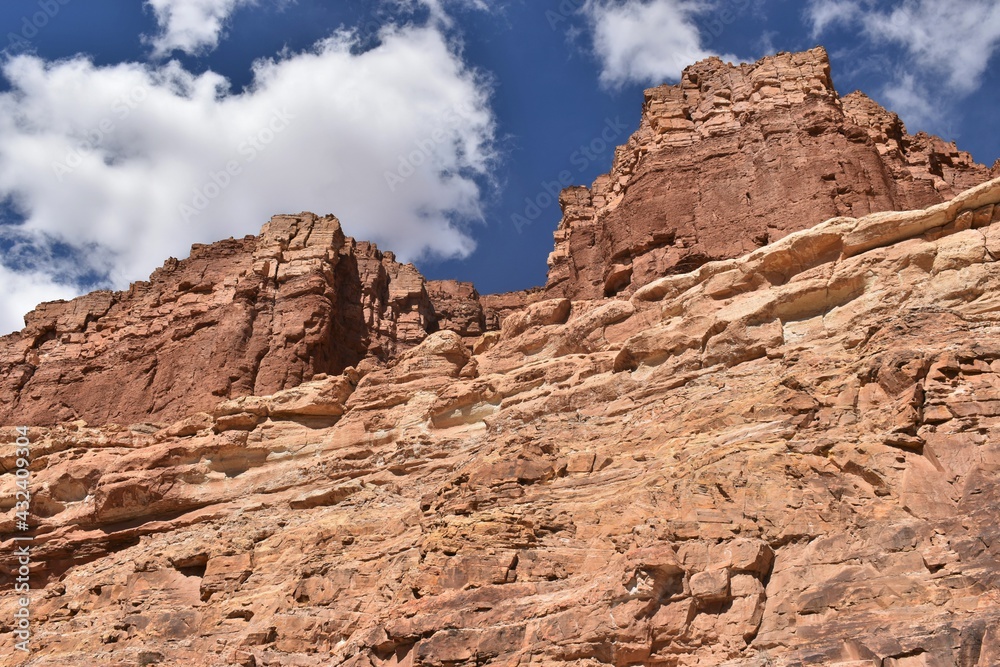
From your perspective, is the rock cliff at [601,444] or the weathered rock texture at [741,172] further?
the weathered rock texture at [741,172]

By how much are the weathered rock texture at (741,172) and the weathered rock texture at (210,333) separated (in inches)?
348

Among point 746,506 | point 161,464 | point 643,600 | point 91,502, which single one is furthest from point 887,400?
point 91,502

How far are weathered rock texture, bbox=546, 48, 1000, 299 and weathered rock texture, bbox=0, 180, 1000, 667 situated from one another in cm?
430

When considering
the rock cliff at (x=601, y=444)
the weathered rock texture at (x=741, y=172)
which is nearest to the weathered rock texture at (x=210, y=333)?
the rock cliff at (x=601, y=444)

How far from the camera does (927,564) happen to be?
12141mm

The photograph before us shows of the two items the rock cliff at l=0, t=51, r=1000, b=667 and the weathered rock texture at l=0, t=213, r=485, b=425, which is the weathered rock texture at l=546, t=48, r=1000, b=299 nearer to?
the rock cliff at l=0, t=51, r=1000, b=667

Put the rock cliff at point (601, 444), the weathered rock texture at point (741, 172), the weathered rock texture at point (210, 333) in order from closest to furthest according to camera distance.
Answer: the rock cliff at point (601, 444) < the weathered rock texture at point (741, 172) < the weathered rock texture at point (210, 333)

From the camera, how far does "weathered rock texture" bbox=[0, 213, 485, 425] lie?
32.5 metres

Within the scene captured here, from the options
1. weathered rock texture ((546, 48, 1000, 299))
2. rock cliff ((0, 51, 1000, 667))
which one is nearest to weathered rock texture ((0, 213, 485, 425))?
rock cliff ((0, 51, 1000, 667))

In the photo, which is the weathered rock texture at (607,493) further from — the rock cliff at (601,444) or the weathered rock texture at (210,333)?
the weathered rock texture at (210,333)

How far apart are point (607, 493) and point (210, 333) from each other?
21249mm

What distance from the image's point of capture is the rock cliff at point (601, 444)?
43.9 ft

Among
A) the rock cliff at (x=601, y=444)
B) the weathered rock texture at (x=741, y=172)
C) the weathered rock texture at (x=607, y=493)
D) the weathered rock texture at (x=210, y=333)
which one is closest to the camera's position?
the weathered rock texture at (x=607, y=493)

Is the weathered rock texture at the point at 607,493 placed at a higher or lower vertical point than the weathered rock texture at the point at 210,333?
lower
